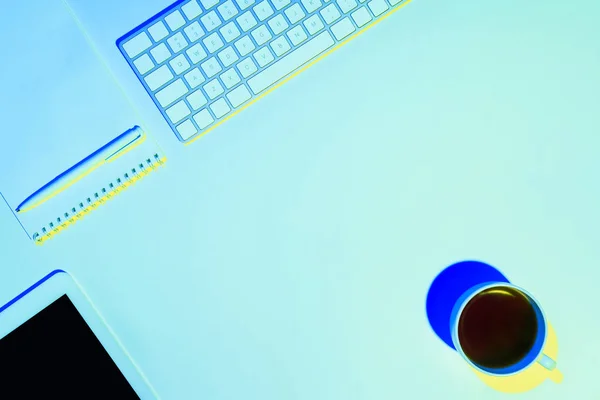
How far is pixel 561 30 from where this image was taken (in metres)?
0.78

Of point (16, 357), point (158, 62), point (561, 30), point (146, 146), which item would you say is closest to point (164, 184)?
point (146, 146)

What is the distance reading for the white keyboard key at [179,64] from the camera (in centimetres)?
73

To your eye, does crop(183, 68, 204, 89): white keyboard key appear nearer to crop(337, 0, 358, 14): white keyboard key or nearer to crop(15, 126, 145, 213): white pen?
crop(15, 126, 145, 213): white pen

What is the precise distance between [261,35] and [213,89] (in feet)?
0.33

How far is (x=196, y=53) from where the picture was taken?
28.9 inches

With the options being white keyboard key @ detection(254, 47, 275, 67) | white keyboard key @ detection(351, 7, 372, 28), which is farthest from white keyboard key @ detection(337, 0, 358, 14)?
white keyboard key @ detection(254, 47, 275, 67)

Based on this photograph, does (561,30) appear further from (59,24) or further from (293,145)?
(59,24)

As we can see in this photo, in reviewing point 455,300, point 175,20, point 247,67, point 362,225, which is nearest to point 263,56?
point 247,67

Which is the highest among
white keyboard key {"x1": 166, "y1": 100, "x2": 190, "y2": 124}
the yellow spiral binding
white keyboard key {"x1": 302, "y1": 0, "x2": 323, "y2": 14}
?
white keyboard key {"x1": 302, "y1": 0, "x2": 323, "y2": 14}

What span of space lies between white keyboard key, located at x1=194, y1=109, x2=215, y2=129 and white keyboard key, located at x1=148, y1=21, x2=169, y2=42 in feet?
0.38

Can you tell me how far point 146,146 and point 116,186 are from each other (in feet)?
0.22

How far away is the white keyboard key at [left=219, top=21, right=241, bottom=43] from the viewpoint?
74 cm

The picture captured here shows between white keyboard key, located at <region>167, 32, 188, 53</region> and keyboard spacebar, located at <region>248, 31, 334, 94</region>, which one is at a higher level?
white keyboard key, located at <region>167, 32, 188, 53</region>

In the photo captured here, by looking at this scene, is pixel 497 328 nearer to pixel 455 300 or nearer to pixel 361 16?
pixel 455 300
